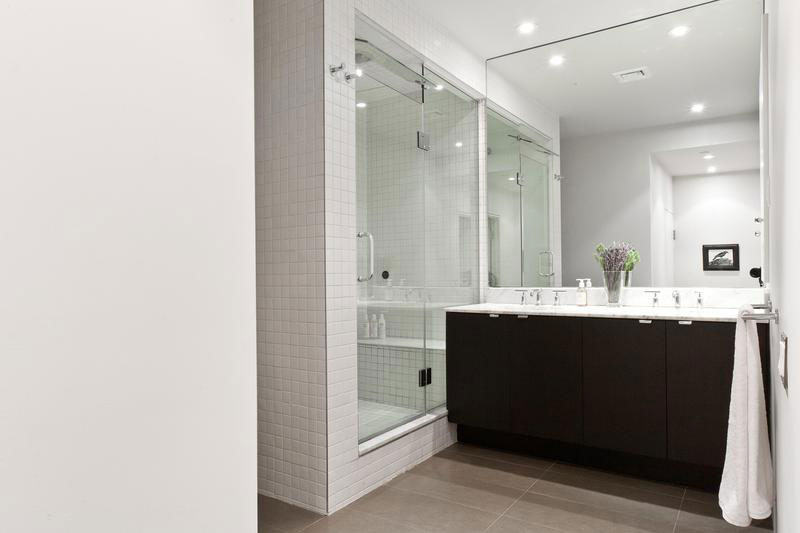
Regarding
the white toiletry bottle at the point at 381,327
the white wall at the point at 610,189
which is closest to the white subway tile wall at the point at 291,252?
the white toiletry bottle at the point at 381,327

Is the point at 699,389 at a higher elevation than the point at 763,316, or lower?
lower

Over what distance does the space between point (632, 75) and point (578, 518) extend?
2520 millimetres

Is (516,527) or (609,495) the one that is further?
(609,495)

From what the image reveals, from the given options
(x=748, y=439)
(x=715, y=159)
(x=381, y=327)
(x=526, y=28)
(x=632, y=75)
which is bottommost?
(x=748, y=439)

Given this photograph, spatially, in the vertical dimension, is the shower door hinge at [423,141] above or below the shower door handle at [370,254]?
above

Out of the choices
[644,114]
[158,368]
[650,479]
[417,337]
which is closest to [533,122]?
[644,114]

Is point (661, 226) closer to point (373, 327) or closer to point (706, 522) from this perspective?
point (706, 522)

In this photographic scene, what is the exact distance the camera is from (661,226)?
3.08 meters

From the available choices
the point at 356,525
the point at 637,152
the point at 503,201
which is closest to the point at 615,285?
the point at 637,152

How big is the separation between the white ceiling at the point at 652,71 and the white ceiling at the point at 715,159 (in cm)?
20

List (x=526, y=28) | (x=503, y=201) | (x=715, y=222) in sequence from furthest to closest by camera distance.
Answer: (x=503, y=201) < (x=526, y=28) < (x=715, y=222)

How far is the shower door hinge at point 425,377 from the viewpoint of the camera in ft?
10.6

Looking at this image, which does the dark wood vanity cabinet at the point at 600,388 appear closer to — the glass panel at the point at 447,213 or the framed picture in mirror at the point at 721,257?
the glass panel at the point at 447,213

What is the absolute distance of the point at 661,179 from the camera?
3104 millimetres
